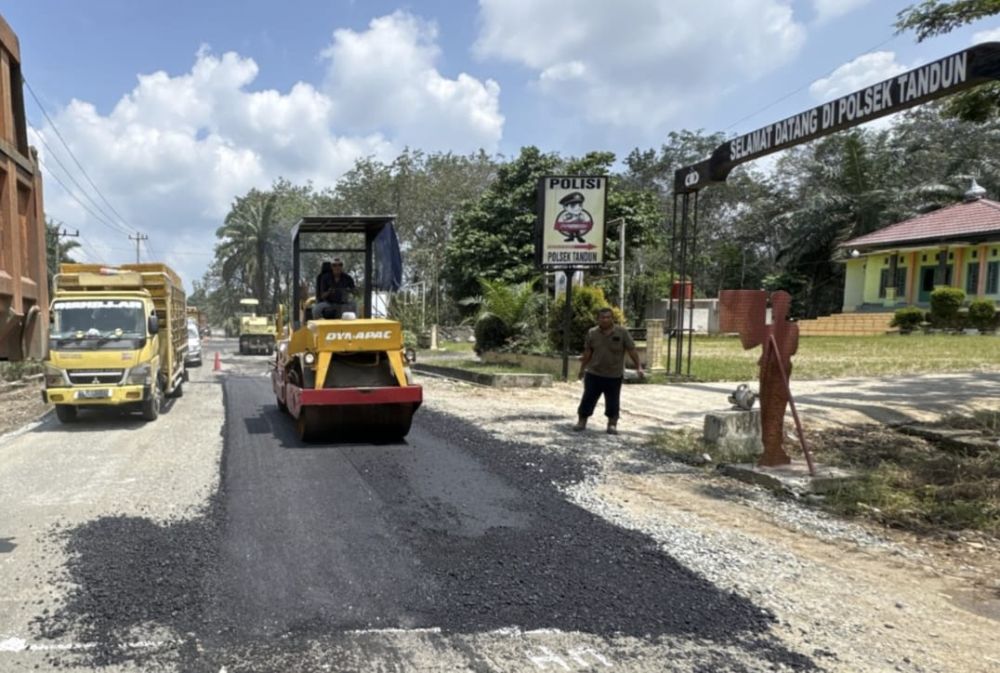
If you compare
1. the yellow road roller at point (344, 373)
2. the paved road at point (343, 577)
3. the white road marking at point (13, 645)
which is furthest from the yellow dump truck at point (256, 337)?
the white road marking at point (13, 645)

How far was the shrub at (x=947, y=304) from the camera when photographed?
1119 inches

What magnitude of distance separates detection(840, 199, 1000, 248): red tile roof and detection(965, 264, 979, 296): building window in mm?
2012

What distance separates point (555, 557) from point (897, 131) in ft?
161

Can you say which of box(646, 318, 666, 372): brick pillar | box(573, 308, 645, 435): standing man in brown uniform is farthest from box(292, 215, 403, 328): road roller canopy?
box(646, 318, 666, 372): brick pillar

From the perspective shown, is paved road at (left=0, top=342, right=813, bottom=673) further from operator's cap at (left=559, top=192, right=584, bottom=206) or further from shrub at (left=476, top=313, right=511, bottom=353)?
shrub at (left=476, top=313, right=511, bottom=353)

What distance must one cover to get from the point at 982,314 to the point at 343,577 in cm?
3017

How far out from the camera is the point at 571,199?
17.0m

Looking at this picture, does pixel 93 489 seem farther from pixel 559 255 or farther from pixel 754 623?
pixel 559 255

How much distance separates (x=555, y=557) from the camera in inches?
193

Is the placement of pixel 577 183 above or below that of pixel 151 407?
above

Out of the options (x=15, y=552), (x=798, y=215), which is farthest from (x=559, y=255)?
(x=798, y=215)

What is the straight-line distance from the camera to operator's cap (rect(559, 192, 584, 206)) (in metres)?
16.9

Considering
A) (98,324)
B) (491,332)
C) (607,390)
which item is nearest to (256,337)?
(491,332)

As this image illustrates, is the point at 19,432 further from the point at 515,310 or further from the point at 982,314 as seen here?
the point at 982,314
